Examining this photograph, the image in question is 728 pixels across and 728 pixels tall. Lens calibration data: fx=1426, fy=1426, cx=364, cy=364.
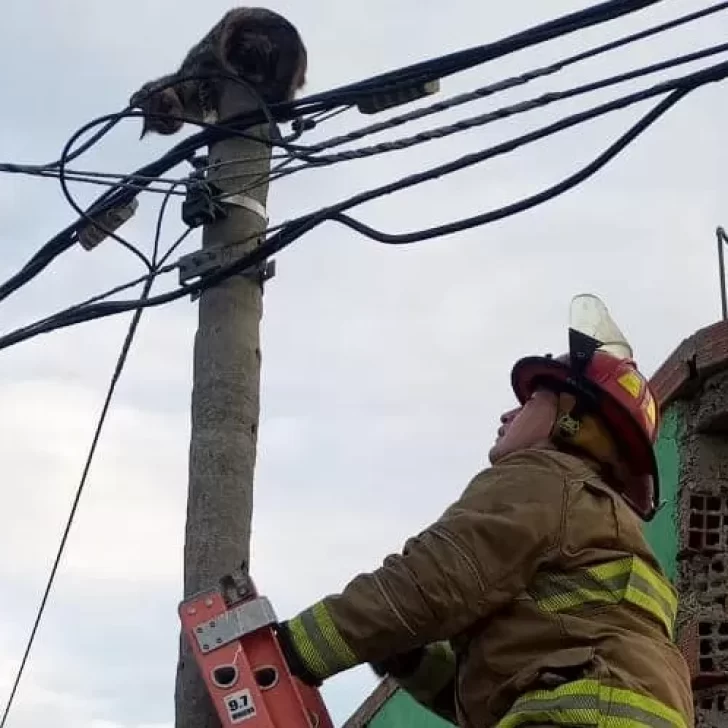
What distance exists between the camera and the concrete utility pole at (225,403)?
4.03 meters

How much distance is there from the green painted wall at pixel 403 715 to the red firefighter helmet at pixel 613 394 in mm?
2952

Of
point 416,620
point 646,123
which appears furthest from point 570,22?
point 416,620

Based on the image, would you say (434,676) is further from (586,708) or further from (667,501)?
(667,501)

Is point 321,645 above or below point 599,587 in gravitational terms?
below

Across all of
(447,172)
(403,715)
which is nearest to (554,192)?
(447,172)

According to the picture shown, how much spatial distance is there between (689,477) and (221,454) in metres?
2.47

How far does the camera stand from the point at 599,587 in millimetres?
3311

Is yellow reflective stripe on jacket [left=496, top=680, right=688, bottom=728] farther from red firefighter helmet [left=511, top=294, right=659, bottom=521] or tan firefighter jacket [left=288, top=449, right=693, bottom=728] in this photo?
red firefighter helmet [left=511, top=294, right=659, bottom=521]

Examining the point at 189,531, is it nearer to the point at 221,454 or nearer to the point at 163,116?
the point at 221,454

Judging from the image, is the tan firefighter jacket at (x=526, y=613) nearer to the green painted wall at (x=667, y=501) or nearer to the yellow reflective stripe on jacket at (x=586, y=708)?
the yellow reflective stripe on jacket at (x=586, y=708)

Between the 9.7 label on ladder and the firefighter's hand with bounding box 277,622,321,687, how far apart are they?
14cm

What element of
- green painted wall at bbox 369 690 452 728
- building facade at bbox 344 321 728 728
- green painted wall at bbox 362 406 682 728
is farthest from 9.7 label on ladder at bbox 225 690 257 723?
green painted wall at bbox 369 690 452 728

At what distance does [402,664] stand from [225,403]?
106 centimetres

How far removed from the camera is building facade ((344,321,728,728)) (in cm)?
555
